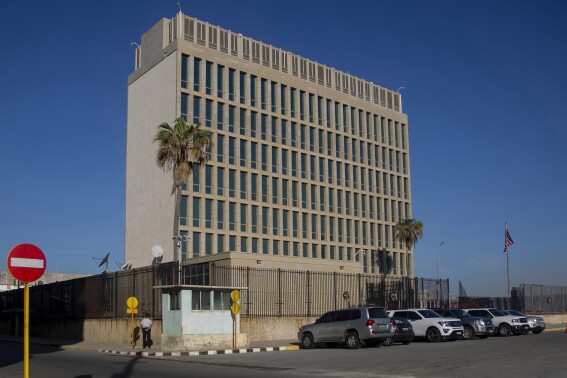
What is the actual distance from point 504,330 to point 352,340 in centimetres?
1203

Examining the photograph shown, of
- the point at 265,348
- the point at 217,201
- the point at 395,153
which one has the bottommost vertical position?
the point at 265,348

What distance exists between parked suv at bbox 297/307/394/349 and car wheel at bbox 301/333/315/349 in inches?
2.0

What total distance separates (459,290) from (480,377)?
48.5 m

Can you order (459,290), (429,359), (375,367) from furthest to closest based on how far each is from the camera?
(459,290) → (429,359) → (375,367)

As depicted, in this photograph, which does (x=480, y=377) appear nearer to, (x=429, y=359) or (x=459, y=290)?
(x=429, y=359)

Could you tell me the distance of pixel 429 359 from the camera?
2005 centimetres

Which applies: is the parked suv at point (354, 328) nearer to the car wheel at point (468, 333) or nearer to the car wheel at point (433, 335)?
the car wheel at point (433, 335)

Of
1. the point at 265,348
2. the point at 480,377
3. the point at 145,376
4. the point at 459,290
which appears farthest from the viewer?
the point at 459,290

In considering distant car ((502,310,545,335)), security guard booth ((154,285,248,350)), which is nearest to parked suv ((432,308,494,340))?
distant car ((502,310,545,335))

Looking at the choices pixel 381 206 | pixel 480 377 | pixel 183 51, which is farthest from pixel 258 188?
pixel 480 377

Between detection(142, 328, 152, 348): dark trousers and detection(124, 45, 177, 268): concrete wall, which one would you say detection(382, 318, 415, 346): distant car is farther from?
detection(124, 45, 177, 268): concrete wall

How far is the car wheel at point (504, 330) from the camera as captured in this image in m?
35.2

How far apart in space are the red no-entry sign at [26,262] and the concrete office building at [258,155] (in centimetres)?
4513

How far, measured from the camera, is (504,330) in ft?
116
